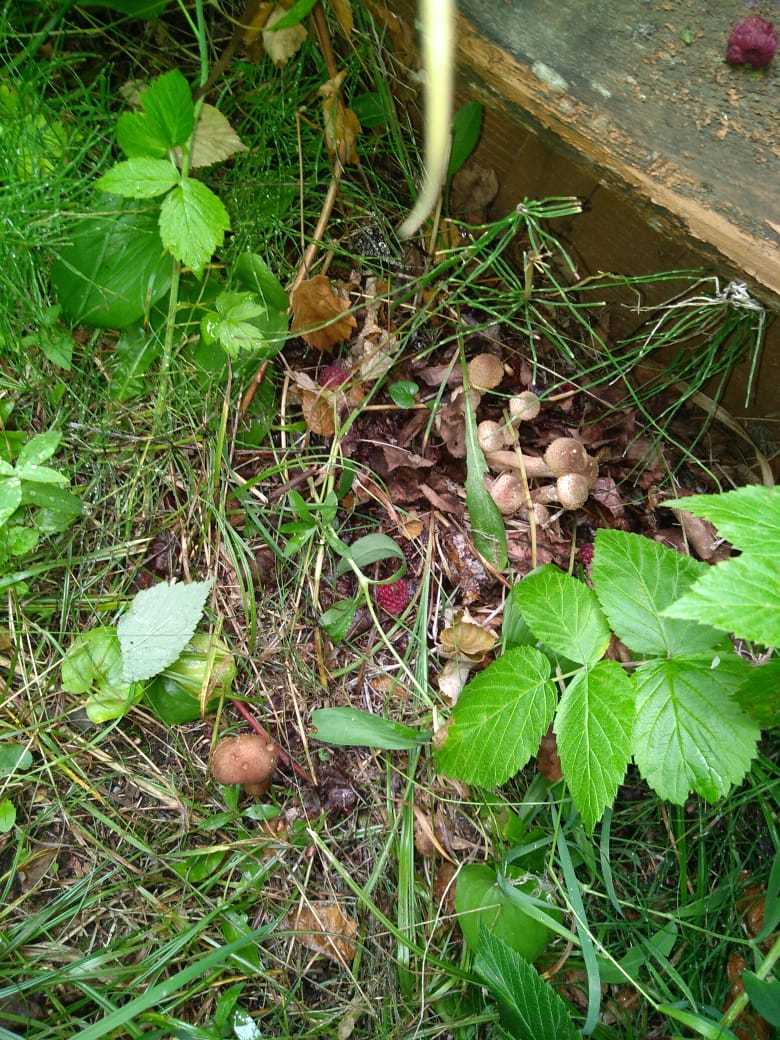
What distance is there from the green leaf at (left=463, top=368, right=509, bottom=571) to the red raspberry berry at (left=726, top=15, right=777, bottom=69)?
2.32 feet

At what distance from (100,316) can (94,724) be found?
788 mm

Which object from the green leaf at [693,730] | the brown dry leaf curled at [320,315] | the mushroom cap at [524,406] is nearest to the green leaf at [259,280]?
the brown dry leaf curled at [320,315]

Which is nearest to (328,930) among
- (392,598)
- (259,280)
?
(392,598)

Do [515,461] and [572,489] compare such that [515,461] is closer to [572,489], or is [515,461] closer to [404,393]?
[572,489]

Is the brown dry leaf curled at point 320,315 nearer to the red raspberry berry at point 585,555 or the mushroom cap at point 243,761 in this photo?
the red raspberry berry at point 585,555

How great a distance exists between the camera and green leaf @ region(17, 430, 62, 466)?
59.3 inches

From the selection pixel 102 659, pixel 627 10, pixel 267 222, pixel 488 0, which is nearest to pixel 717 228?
pixel 627 10

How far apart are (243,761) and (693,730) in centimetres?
76

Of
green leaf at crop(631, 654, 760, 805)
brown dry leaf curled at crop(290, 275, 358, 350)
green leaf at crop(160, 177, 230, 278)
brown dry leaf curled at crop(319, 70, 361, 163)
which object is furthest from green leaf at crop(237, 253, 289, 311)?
green leaf at crop(631, 654, 760, 805)

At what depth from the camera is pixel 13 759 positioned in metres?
1.54

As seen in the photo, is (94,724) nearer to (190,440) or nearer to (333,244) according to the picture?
(190,440)

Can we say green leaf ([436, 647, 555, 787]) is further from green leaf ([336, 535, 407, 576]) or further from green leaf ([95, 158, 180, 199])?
green leaf ([95, 158, 180, 199])

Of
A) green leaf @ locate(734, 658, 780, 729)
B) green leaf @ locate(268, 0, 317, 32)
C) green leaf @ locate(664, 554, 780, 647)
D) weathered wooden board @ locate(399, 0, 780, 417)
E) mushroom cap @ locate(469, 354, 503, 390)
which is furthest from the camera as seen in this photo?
mushroom cap @ locate(469, 354, 503, 390)

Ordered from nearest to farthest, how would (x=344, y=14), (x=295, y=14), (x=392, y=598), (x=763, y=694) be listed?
(x=763, y=694)
(x=295, y=14)
(x=344, y=14)
(x=392, y=598)
